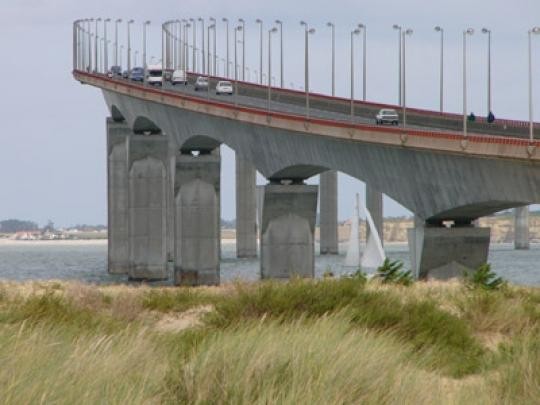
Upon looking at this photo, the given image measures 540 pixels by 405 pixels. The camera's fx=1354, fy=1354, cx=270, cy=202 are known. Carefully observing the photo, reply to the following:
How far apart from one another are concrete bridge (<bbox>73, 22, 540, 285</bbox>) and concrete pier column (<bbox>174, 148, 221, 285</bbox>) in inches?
3.7

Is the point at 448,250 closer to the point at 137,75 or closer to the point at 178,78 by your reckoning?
the point at 178,78

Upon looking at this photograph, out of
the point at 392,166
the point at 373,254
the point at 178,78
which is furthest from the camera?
the point at 178,78

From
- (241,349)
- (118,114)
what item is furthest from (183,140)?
(241,349)

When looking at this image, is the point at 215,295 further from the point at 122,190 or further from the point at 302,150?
the point at 122,190

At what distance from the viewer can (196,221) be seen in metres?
97.6

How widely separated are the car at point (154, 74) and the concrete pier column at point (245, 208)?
65578 mm

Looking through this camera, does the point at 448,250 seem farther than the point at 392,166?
No

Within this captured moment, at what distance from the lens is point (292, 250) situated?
88875 millimetres

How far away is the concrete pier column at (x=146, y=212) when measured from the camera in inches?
4213

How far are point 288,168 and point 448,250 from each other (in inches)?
738

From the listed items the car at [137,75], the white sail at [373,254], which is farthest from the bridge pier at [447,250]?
the car at [137,75]

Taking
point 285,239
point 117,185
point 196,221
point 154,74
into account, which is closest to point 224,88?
point 154,74

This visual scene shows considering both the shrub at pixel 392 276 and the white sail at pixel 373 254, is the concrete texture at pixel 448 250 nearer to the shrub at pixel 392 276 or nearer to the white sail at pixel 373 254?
the white sail at pixel 373 254

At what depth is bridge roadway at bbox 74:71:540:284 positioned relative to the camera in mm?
62312
